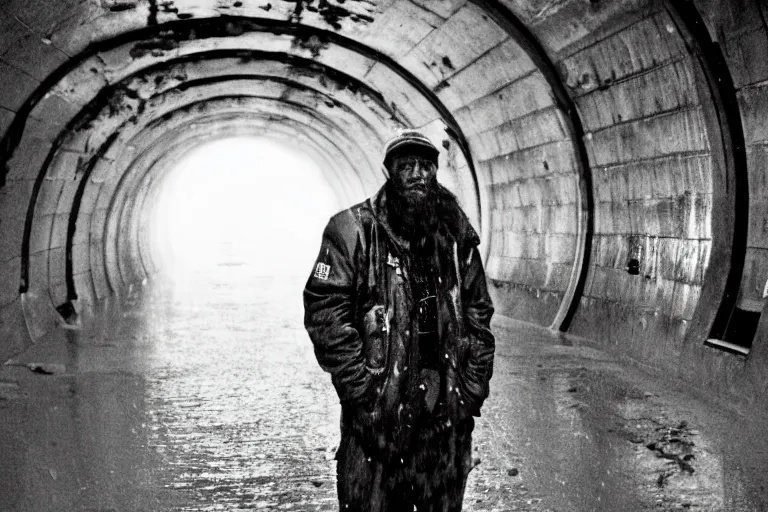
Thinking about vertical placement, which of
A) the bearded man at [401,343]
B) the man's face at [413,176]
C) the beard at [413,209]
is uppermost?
the man's face at [413,176]

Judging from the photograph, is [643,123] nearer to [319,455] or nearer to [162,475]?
[319,455]

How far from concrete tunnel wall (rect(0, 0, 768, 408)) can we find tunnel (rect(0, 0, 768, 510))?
0.03 m

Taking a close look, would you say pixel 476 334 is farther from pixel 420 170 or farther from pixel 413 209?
pixel 420 170

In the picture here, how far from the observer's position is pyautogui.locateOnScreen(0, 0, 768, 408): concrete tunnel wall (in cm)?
720

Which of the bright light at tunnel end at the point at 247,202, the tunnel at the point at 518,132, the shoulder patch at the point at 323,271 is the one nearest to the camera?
the shoulder patch at the point at 323,271

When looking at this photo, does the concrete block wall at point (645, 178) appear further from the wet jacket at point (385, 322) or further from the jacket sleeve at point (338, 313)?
the jacket sleeve at point (338, 313)

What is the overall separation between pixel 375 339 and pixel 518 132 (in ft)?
25.0

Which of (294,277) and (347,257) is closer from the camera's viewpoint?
(347,257)

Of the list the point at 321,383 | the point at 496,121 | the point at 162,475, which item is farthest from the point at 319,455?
the point at 496,121

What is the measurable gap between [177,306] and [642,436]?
9791mm

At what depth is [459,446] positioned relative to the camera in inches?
143

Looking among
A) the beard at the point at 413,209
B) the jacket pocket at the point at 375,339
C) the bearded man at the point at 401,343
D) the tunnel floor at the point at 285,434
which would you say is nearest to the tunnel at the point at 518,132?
the tunnel floor at the point at 285,434

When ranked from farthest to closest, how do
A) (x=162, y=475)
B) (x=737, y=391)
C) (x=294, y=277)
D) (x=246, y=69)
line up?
(x=294, y=277), (x=246, y=69), (x=737, y=391), (x=162, y=475)

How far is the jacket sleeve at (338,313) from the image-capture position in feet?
11.4
